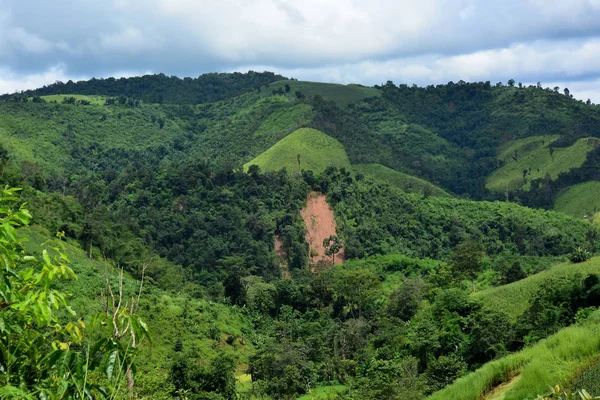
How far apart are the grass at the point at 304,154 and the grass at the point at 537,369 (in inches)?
3030

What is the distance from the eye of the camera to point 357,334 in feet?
133

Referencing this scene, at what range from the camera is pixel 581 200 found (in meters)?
94.7

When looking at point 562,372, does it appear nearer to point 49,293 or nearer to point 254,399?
point 49,293

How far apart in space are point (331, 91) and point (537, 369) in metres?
155

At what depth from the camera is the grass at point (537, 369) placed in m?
8.05

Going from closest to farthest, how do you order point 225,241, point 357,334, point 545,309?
point 545,309 → point 357,334 → point 225,241

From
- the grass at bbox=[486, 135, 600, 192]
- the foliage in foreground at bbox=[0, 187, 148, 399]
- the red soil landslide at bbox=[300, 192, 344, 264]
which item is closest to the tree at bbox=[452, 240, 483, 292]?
the red soil landslide at bbox=[300, 192, 344, 264]

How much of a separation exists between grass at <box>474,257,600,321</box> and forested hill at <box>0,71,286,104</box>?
5075 inches

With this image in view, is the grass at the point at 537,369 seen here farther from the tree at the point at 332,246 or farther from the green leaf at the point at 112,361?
the tree at the point at 332,246

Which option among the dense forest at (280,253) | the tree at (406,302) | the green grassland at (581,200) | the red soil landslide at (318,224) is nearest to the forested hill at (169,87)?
the dense forest at (280,253)

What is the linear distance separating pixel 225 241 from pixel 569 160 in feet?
234

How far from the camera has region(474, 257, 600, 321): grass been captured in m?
34.8

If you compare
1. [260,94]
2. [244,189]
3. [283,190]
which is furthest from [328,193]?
Answer: [260,94]

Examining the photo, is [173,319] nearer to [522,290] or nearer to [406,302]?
[406,302]
